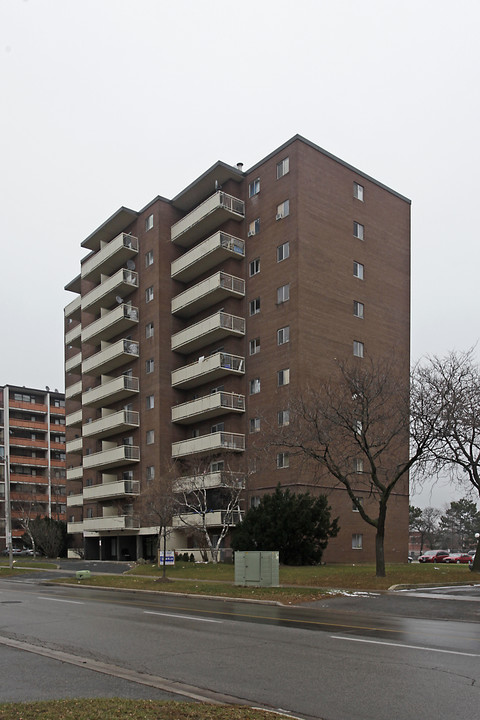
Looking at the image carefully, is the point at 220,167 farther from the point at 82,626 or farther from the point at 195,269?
the point at 82,626

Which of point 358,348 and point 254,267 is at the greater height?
point 254,267

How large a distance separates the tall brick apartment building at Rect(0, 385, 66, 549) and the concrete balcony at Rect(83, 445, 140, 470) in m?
48.0

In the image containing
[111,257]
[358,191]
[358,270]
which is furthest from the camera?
[111,257]

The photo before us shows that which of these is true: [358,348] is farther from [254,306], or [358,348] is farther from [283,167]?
[283,167]

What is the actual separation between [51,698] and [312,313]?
36.1 meters

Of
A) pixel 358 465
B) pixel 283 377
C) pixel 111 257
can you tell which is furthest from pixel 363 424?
pixel 111 257

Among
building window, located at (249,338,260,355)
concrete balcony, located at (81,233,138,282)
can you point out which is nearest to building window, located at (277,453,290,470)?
building window, located at (249,338,260,355)

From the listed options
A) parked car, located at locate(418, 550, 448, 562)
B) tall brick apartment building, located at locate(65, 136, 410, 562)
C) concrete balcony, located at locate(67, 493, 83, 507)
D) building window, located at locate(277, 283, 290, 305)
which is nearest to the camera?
tall brick apartment building, located at locate(65, 136, 410, 562)

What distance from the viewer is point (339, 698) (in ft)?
27.3

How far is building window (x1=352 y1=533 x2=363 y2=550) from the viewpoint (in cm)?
4338

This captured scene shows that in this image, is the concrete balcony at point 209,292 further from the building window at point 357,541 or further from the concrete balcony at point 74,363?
the concrete balcony at point 74,363

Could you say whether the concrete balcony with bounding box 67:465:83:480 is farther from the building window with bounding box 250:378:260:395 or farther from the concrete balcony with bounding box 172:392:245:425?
the building window with bounding box 250:378:260:395

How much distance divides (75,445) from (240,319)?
Answer: 30469mm

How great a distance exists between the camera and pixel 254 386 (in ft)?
150
